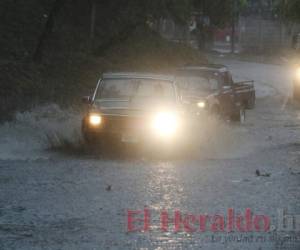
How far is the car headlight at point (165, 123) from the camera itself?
1617 centimetres

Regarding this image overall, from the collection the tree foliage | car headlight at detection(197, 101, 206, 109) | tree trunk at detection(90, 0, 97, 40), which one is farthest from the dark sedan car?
the tree foliage

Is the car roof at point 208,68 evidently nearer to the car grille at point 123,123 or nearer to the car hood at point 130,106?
the car hood at point 130,106

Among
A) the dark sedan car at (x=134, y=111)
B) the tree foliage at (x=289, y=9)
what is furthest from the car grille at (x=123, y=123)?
the tree foliage at (x=289, y=9)

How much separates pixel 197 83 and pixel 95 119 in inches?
249

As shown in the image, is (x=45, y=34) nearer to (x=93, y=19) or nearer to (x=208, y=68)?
(x=93, y=19)

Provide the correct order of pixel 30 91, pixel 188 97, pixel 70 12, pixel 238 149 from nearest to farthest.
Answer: pixel 238 149, pixel 188 97, pixel 30 91, pixel 70 12

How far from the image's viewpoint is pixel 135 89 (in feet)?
56.0

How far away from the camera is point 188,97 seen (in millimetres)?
20656

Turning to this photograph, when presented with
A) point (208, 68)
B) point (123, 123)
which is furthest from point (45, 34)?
point (123, 123)

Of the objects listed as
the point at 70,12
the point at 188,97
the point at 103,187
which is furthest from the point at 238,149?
the point at 70,12

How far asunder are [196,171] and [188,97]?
21.1 ft

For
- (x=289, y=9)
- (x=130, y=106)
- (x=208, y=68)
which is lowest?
(x=130, y=106)

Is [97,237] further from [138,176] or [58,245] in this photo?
[138,176]

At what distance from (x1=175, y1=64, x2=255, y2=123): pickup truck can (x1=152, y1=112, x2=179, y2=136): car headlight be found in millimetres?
3551
